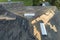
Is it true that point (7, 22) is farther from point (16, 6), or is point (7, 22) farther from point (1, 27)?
point (16, 6)

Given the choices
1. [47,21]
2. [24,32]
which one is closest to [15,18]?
[24,32]

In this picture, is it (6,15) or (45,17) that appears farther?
(45,17)

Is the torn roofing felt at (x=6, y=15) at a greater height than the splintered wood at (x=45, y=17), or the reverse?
the torn roofing felt at (x=6, y=15)

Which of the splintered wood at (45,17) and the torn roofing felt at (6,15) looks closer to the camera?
the torn roofing felt at (6,15)

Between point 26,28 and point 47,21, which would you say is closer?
point 26,28

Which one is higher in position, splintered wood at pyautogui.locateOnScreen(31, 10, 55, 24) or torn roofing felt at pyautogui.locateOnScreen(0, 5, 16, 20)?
torn roofing felt at pyautogui.locateOnScreen(0, 5, 16, 20)

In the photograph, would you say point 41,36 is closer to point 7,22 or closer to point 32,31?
point 32,31

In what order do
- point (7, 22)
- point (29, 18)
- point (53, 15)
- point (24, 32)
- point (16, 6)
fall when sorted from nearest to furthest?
point (24, 32) < point (7, 22) < point (29, 18) < point (53, 15) < point (16, 6)

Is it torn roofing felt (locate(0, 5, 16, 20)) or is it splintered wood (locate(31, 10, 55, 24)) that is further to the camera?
splintered wood (locate(31, 10, 55, 24))

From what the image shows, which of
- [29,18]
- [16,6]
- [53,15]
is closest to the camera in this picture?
[29,18]

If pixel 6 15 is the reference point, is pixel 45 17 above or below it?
A: below

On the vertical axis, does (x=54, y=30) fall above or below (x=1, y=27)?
below
